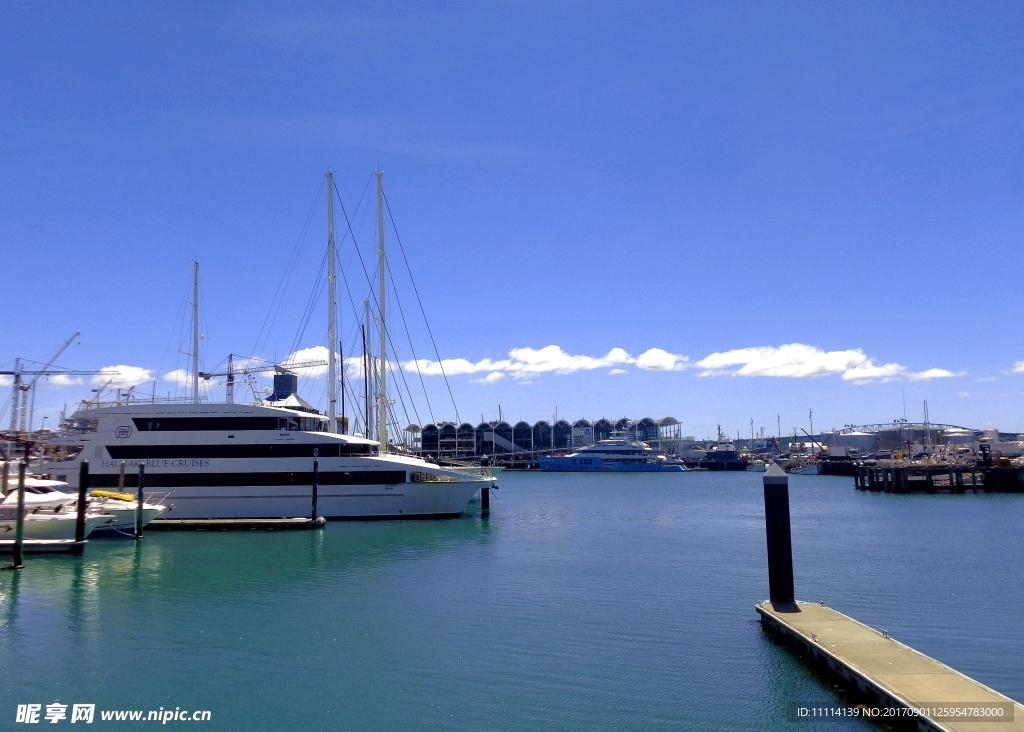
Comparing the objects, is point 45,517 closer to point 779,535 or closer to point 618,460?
point 779,535

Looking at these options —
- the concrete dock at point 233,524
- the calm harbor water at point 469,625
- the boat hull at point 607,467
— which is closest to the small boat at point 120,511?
the concrete dock at point 233,524

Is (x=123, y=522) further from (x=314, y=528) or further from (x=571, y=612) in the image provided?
(x=571, y=612)

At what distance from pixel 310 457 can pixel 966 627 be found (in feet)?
95.9

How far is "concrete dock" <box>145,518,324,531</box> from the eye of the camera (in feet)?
114

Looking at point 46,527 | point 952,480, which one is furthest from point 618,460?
point 46,527

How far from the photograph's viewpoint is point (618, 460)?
132 m

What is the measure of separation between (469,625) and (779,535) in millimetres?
7367

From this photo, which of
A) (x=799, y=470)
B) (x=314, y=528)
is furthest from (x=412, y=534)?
(x=799, y=470)

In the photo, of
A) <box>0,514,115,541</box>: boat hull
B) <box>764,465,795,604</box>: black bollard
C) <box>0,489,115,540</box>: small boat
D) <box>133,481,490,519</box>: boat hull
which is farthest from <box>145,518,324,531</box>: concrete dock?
<box>764,465,795,604</box>: black bollard

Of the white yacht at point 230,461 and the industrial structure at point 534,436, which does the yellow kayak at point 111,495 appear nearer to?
the white yacht at point 230,461

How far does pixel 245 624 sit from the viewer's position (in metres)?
17.6

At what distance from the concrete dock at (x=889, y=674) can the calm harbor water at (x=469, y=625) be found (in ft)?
1.78

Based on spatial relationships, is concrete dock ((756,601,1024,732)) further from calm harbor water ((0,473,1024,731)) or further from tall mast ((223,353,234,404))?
tall mast ((223,353,234,404))

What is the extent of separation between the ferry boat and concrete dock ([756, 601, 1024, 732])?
382ft
